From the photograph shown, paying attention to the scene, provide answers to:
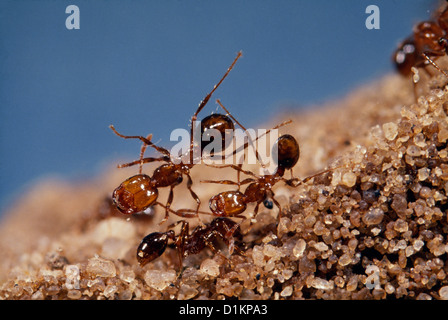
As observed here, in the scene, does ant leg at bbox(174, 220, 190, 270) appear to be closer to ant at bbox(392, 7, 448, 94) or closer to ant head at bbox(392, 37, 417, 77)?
ant at bbox(392, 7, 448, 94)

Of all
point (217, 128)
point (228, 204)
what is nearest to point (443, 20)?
point (217, 128)

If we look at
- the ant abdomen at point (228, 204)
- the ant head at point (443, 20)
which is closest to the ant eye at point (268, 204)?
the ant abdomen at point (228, 204)

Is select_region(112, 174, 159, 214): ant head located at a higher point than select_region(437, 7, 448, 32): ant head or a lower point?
lower

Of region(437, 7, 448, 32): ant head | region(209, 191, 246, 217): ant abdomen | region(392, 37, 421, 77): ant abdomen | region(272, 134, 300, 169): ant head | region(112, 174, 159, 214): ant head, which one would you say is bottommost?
region(209, 191, 246, 217): ant abdomen

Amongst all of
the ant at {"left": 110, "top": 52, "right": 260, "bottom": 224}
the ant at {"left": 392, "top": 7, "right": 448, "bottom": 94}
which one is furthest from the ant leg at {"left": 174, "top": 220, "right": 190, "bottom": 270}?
the ant at {"left": 392, "top": 7, "right": 448, "bottom": 94}

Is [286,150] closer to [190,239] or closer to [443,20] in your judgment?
Answer: [190,239]

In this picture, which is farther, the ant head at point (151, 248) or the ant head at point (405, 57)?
the ant head at point (405, 57)

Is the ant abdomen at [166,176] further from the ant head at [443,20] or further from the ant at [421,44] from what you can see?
the ant head at [443,20]
